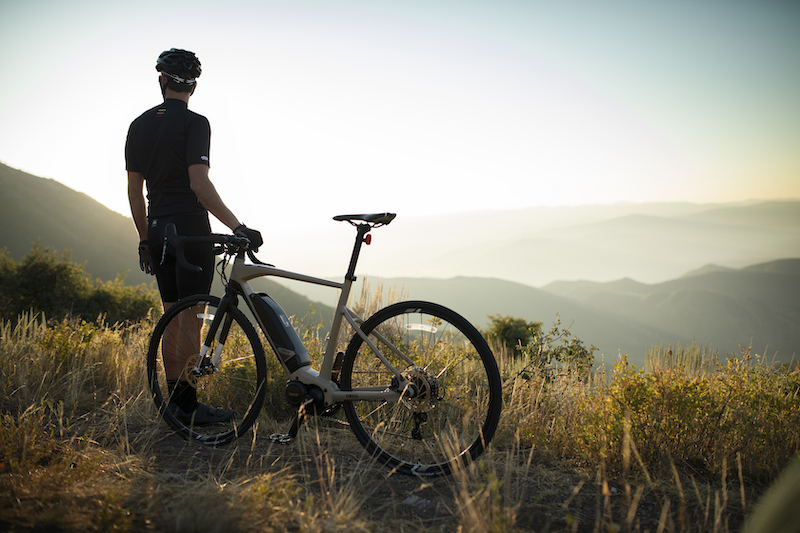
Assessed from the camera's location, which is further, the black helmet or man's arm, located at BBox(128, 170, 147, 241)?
man's arm, located at BBox(128, 170, 147, 241)

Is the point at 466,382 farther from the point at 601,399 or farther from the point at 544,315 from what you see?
the point at 544,315

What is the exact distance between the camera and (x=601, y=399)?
3.23m

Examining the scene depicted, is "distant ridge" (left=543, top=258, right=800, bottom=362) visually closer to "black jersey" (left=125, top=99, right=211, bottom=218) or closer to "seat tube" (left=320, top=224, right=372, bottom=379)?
"seat tube" (left=320, top=224, right=372, bottom=379)

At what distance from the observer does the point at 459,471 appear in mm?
2525

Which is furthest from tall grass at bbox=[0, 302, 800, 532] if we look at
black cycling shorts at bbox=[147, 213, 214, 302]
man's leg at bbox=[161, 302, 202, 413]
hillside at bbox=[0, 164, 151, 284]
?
hillside at bbox=[0, 164, 151, 284]

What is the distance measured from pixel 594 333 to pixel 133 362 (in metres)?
146

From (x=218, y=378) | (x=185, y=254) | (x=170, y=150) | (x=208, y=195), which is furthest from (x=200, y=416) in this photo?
(x=170, y=150)

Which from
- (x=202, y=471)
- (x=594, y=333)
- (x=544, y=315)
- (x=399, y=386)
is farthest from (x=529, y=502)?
(x=544, y=315)

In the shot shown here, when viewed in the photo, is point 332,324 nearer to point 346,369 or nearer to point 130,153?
point 346,369

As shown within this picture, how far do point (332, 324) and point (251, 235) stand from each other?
2.61 feet

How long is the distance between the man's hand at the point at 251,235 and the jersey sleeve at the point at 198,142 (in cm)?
57

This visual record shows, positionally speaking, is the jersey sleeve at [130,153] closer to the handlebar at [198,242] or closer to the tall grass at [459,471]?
the handlebar at [198,242]

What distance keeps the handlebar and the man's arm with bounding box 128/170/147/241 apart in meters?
0.57

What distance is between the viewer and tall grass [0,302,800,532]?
1915 mm
